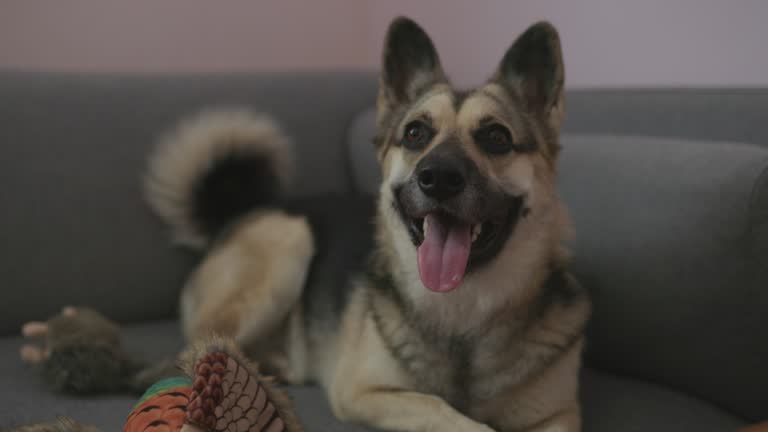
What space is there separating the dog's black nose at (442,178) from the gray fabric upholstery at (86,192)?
3.80 ft

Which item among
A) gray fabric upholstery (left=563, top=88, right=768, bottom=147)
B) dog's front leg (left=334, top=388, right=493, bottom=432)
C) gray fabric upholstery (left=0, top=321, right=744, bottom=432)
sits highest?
gray fabric upholstery (left=563, top=88, right=768, bottom=147)

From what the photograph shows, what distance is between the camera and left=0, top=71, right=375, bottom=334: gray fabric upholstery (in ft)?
6.22

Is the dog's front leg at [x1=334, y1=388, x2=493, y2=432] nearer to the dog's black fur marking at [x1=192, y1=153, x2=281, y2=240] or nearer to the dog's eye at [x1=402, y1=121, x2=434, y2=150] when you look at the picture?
the dog's eye at [x1=402, y1=121, x2=434, y2=150]

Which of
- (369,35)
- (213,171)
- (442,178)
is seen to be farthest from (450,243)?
(369,35)

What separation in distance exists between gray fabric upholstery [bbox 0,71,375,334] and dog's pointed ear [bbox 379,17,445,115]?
826 millimetres

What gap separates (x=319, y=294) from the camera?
1.83 m

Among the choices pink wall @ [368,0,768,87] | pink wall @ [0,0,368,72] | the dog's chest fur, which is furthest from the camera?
pink wall @ [0,0,368,72]

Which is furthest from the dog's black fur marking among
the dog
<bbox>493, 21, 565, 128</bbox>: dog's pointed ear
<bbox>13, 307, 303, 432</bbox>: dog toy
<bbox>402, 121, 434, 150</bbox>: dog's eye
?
<bbox>493, 21, 565, 128</bbox>: dog's pointed ear

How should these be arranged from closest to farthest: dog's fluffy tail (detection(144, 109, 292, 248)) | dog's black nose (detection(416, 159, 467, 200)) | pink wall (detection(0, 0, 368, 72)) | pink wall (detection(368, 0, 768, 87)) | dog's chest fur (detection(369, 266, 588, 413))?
dog's black nose (detection(416, 159, 467, 200)), dog's chest fur (detection(369, 266, 588, 413)), pink wall (detection(368, 0, 768, 87)), dog's fluffy tail (detection(144, 109, 292, 248)), pink wall (detection(0, 0, 368, 72))

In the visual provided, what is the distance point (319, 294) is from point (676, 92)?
43.3 inches

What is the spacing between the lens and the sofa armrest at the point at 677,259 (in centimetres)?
136

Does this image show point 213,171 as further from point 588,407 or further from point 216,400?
point 588,407

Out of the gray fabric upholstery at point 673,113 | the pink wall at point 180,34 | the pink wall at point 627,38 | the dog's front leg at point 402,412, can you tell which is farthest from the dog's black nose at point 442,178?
the pink wall at point 180,34

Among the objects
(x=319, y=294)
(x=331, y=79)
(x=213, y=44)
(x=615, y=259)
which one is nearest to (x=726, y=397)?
(x=615, y=259)
